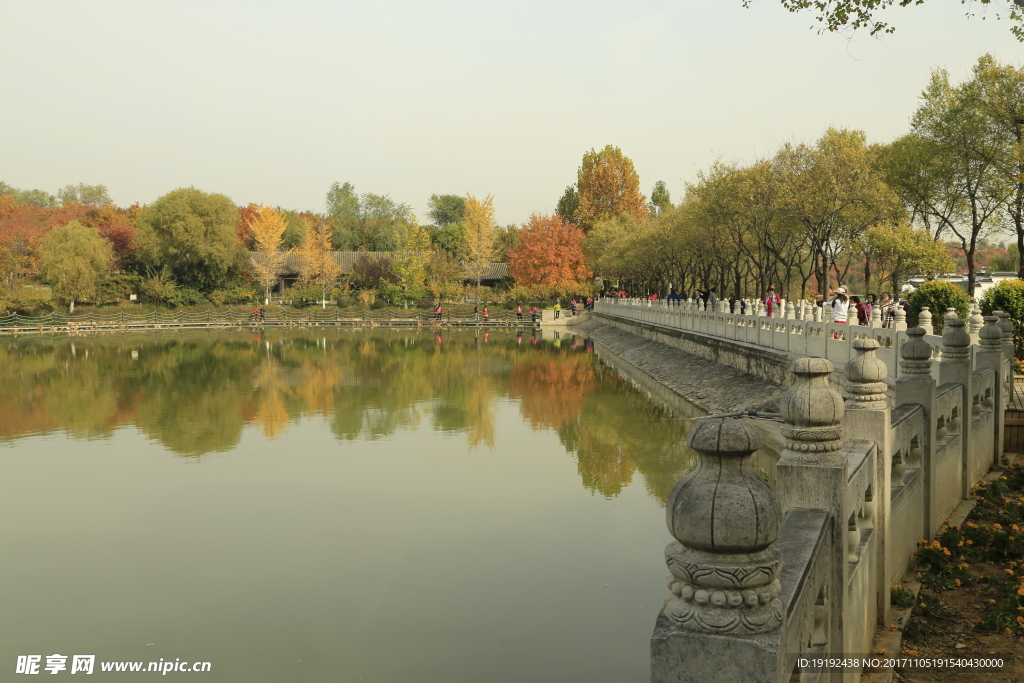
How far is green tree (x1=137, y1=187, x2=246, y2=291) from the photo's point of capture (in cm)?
6512

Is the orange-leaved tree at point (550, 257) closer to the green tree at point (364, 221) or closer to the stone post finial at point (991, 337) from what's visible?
the green tree at point (364, 221)

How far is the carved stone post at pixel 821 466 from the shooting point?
3.73m

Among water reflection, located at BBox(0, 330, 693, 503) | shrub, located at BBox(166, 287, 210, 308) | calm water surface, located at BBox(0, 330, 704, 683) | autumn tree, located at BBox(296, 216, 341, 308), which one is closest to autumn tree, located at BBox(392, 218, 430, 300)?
autumn tree, located at BBox(296, 216, 341, 308)

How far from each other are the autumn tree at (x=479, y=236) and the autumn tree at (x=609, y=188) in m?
9.18

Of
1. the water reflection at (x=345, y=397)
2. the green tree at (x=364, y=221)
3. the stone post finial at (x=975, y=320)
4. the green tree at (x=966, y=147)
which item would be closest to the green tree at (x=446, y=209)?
the green tree at (x=364, y=221)

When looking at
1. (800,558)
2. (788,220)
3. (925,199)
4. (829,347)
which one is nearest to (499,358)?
(788,220)

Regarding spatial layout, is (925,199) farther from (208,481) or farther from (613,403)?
(208,481)

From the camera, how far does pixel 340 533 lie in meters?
11.1

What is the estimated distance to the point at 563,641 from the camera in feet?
25.4

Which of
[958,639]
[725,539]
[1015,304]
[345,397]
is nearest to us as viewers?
[725,539]

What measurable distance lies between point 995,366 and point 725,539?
9.12 m

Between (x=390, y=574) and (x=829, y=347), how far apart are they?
35.2ft

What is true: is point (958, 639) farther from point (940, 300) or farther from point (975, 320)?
point (940, 300)

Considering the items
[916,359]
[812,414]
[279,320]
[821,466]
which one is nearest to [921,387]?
[916,359]
